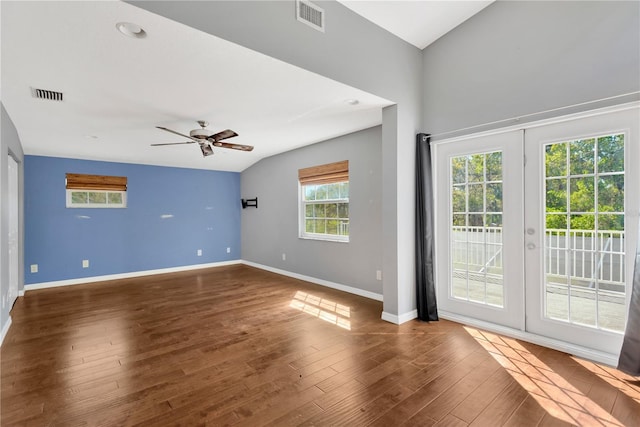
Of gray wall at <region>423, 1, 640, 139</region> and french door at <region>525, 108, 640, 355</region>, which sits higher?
gray wall at <region>423, 1, 640, 139</region>

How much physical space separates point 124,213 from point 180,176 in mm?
1310

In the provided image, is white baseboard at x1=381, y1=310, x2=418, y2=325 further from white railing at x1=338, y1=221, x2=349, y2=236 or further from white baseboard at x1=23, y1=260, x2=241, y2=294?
white baseboard at x1=23, y1=260, x2=241, y2=294

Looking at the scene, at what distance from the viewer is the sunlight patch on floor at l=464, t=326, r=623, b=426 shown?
1.87 metres

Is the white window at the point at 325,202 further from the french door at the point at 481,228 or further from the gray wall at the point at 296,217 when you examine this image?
the french door at the point at 481,228

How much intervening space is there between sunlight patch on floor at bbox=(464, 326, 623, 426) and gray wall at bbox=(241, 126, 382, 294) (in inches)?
69.1

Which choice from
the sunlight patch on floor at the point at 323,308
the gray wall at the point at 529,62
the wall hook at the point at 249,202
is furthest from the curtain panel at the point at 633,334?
the wall hook at the point at 249,202

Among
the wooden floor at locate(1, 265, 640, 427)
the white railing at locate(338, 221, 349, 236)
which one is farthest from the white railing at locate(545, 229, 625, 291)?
the white railing at locate(338, 221, 349, 236)

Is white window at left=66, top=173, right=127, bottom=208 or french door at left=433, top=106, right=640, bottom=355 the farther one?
white window at left=66, top=173, right=127, bottom=208

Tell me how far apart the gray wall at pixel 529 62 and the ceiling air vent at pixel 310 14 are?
1.64 metres

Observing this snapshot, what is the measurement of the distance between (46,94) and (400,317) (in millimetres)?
4184

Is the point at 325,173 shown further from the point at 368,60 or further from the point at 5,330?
the point at 5,330

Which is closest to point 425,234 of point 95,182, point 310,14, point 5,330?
point 310,14

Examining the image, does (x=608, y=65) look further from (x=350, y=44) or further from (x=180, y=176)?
(x=180, y=176)

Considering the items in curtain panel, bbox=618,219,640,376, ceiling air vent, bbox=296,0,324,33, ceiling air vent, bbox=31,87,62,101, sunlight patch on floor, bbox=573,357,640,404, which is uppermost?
ceiling air vent, bbox=296,0,324,33
